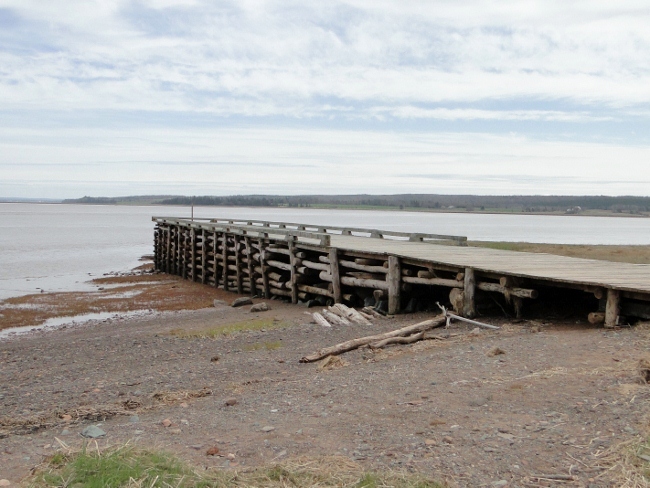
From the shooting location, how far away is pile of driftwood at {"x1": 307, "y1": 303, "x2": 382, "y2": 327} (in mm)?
13938

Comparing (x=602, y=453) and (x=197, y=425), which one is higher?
(x=602, y=453)

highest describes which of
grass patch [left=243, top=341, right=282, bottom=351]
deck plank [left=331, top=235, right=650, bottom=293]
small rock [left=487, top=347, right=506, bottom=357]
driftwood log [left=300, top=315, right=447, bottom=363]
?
deck plank [left=331, top=235, right=650, bottom=293]

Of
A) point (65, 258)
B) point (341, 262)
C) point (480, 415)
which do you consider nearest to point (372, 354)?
point (480, 415)

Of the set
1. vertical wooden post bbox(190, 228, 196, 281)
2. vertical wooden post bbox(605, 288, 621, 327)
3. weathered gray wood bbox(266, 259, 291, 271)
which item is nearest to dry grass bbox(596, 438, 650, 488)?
vertical wooden post bbox(605, 288, 621, 327)

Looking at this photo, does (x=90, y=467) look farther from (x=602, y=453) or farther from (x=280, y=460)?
(x=602, y=453)

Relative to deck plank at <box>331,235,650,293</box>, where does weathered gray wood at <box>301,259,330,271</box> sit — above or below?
below

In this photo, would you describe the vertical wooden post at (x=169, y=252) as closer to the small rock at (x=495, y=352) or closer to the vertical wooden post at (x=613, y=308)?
the vertical wooden post at (x=613, y=308)

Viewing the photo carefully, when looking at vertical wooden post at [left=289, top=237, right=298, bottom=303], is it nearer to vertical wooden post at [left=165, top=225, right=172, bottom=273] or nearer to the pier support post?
the pier support post

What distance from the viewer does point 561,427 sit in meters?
5.60

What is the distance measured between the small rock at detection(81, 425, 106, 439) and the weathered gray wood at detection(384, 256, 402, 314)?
367 inches

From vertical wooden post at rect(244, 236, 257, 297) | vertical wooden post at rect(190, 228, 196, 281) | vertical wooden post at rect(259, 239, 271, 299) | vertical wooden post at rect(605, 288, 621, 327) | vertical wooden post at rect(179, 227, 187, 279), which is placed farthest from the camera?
vertical wooden post at rect(179, 227, 187, 279)

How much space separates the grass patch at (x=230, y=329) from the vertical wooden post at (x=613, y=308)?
22.5 feet

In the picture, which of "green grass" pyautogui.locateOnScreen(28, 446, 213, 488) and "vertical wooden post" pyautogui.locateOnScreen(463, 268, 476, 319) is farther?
"vertical wooden post" pyautogui.locateOnScreen(463, 268, 476, 319)

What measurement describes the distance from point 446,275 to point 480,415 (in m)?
8.92
